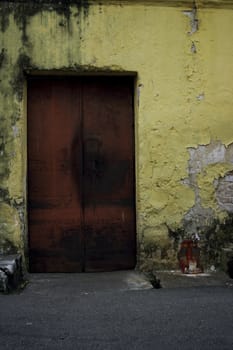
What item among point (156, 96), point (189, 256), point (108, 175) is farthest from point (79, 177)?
point (189, 256)

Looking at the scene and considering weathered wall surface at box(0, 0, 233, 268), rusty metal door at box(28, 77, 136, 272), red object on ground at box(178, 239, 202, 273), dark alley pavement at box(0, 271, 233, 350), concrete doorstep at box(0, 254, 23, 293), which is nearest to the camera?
dark alley pavement at box(0, 271, 233, 350)

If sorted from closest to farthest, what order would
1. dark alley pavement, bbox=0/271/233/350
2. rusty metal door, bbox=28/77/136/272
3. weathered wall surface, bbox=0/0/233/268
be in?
dark alley pavement, bbox=0/271/233/350, weathered wall surface, bbox=0/0/233/268, rusty metal door, bbox=28/77/136/272

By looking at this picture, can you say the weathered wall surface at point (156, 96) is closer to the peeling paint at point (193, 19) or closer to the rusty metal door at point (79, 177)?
the peeling paint at point (193, 19)

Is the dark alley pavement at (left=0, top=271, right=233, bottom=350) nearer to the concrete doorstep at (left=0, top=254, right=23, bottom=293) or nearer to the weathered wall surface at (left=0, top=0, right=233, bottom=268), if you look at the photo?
the concrete doorstep at (left=0, top=254, right=23, bottom=293)

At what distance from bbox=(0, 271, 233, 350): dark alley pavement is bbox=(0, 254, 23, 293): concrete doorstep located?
0.14 metres

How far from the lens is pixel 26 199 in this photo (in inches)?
270

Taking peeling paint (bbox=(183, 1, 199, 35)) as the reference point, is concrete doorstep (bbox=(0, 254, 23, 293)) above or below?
below

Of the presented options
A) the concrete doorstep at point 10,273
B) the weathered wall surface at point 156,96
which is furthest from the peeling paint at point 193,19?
the concrete doorstep at point 10,273

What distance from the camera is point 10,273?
225 inches

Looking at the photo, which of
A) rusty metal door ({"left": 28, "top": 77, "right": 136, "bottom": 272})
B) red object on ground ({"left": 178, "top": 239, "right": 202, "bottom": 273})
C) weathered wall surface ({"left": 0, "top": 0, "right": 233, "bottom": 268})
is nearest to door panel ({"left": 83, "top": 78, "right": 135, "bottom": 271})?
rusty metal door ({"left": 28, "top": 77, "right": 136, "bottom": 272})

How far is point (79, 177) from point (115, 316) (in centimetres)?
268

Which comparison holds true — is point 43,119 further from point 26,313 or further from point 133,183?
point 26,313

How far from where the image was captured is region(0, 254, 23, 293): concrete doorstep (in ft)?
18.3

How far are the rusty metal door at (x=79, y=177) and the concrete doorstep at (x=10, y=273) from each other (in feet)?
2.20
